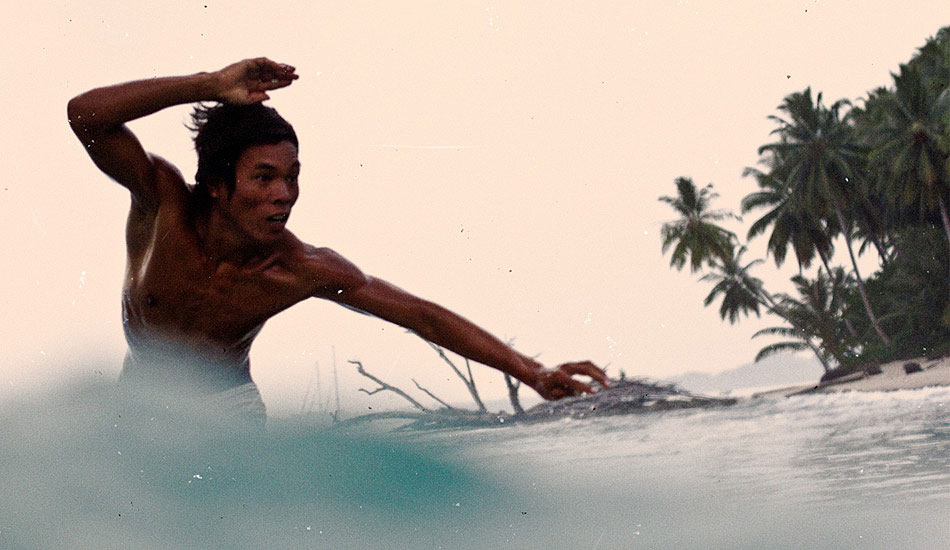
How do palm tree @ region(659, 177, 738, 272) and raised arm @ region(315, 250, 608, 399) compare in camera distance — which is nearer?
raised arm @ region(315, 250, 608, 399)

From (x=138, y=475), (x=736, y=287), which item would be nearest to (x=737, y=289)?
(x=736, y=287)

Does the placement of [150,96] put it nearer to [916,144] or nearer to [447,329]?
[447,329]

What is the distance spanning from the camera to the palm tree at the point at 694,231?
115 feet

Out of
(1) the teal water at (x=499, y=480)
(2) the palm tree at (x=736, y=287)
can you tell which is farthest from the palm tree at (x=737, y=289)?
(1) the teal water at (x=499, y=480)

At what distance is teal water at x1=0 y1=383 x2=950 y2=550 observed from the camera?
3.76 metres

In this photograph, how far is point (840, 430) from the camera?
14.6m

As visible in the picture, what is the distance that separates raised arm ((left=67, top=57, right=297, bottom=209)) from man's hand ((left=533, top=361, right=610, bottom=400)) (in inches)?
46.1

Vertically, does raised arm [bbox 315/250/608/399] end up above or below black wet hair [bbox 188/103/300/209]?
below

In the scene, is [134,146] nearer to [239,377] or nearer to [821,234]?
[239,377]

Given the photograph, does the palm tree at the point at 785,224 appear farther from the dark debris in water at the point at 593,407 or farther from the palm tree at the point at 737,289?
the dark debris in water at the point at 593,407

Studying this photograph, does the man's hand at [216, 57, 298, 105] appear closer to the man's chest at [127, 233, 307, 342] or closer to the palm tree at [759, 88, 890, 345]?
the man's chest at [127, 233, 307, 342]

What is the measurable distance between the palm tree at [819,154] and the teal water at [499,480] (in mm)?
13925

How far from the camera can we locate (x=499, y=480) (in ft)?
53.5

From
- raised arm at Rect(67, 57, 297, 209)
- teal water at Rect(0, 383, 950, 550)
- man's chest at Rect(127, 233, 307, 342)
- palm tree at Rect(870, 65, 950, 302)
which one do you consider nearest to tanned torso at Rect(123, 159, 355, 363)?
man's chest at Rect(127, 233, 307, 342)
